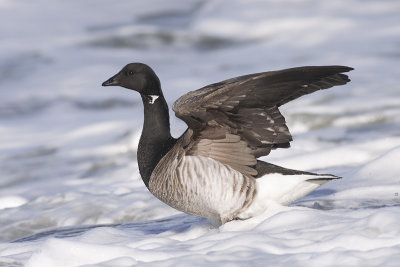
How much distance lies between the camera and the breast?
511 cm

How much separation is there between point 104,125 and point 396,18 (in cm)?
655

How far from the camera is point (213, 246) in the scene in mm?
4484

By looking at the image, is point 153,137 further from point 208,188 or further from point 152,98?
point 208,188

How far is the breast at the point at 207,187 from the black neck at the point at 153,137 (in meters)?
0.31

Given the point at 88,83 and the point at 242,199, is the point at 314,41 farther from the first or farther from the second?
the point at 242,199

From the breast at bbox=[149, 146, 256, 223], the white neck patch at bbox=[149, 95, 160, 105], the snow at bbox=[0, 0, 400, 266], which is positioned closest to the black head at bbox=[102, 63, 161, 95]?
the white neck patch at bbox=[149, 95, 160, 105]

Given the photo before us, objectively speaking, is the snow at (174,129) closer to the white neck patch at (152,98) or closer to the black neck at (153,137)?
the black neck at (153,137)

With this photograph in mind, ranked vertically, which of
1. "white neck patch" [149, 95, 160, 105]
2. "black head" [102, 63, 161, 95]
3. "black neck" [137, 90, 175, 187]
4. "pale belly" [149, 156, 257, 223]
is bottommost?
"pale belly" [149, 156, 257, 223]

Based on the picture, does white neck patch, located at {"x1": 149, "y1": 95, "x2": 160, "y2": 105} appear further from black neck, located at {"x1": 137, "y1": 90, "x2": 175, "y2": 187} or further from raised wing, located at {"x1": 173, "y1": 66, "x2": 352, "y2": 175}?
raised wing, located at {"x1": 173, "y1": 66, "x2": 352, "y2": 175}

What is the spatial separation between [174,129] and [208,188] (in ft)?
13.9

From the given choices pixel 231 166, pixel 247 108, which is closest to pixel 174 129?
pixel 231 166

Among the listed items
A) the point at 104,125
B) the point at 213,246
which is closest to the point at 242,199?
the point at 213,246

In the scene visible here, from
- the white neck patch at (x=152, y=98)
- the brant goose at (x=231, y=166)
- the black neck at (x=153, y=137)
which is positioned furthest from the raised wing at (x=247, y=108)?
the white neck patch at (x=152, y=98)

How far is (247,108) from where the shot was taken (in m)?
5.00
